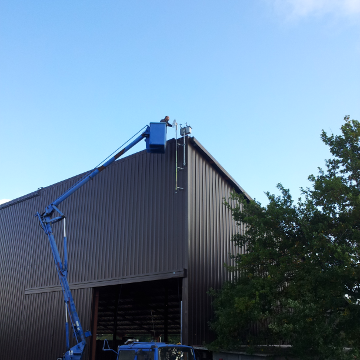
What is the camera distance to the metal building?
22.9 meters

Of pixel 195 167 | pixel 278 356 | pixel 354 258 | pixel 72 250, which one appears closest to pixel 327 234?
pixel 354 258

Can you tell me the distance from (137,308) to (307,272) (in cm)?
2272

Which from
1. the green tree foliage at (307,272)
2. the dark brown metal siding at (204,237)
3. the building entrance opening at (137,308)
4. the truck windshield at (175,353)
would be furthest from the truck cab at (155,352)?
the building entrance opening at (137,308)

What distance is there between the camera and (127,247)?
82.5ft

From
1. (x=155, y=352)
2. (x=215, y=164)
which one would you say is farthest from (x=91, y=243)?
(x=155, y=352)

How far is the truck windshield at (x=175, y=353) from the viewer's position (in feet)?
45.9

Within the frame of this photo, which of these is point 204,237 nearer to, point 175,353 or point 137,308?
point 175,353

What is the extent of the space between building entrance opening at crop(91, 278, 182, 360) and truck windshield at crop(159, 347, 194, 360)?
11.0 metres

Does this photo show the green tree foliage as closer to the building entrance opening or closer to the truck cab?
the truck cab

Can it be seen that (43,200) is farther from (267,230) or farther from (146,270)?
(267,230)

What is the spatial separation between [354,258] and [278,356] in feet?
19.2

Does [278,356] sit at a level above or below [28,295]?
below

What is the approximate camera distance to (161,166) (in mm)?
24891

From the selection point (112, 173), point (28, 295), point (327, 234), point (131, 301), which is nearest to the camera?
point (327, 234)
